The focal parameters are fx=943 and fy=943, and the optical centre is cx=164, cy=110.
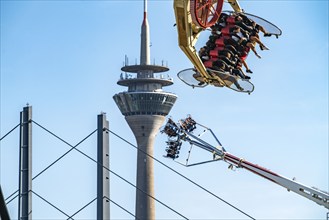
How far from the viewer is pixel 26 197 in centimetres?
4481

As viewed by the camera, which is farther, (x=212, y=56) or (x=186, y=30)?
(x=212, y=56)

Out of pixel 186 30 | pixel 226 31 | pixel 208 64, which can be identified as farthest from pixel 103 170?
pixel 186 30

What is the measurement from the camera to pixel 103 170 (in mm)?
43625

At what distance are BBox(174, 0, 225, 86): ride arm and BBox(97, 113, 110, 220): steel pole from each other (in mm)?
10567

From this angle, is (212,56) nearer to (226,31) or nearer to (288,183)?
(226,31)

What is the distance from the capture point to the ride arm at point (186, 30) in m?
31.7

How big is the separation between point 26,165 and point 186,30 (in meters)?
15.7

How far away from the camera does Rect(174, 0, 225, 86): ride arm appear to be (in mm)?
31684

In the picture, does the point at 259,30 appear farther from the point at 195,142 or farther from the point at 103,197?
the point at 195,142

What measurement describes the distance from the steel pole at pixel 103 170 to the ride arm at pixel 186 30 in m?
10.6

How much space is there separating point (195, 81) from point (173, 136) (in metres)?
50.8

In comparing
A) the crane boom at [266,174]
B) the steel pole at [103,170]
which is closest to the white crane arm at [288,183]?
the crane boom at [266,174]

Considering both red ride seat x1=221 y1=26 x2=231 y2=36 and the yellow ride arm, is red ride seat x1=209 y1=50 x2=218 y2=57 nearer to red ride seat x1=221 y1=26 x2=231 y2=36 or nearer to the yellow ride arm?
red ride seat x1=221 y1=26 x2=231 y2=36

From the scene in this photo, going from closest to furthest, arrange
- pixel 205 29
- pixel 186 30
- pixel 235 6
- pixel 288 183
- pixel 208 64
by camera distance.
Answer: pixel 186 30, pixel 205 29, pixel 208 64, pixel 235 6, pixel 288 183
